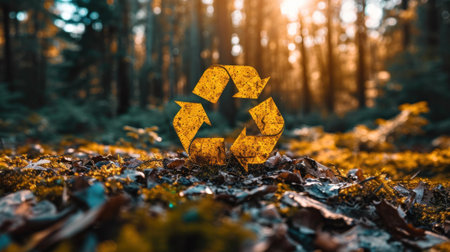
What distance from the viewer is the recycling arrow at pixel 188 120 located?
97.9 inches

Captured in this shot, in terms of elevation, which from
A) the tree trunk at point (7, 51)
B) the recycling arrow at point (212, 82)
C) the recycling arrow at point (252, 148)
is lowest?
the recycling arrow at point (252, 148)

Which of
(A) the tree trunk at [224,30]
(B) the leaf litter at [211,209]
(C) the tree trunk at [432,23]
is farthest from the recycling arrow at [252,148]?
(C) the tree trunk at [432,23]

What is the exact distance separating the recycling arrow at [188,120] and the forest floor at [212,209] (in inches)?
9.8

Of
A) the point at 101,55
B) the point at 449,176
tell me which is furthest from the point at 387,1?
the point at 449,176

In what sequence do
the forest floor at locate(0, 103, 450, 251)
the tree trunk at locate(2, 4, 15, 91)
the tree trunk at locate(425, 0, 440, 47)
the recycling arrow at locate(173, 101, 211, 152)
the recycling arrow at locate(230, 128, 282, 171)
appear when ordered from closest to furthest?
the forest floor at locate(0, 103, 450, 251) → the recycling arrow at locate(230, 128, 282, 171) → the recycling arrow at locate(173, 101, 211, 152) → the tree trunk at locate(425, 0, 440, 47) → the tree trunk at locate(2, 4, 15, 91)

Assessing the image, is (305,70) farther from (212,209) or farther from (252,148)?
(212,209)

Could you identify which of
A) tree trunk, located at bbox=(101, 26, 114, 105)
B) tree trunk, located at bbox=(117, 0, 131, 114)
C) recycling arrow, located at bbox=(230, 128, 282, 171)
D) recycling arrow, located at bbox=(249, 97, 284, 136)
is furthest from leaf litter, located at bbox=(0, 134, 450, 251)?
tree trunk, located at bbox=(101, 26, 114, 105)

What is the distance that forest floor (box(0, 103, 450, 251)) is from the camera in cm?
109

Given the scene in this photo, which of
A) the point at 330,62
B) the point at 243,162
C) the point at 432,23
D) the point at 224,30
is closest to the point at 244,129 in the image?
the point at 243,162

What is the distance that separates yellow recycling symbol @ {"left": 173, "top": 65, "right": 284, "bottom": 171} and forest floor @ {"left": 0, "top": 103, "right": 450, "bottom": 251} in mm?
131

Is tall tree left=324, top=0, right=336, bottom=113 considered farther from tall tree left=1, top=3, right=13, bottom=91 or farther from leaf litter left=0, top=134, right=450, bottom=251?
tall tree left=1, top=3, right=13, bottom=91

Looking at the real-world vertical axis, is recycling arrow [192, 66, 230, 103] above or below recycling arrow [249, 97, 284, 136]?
above

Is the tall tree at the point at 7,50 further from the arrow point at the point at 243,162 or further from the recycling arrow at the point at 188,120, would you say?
the arrow point at the point at 243,162

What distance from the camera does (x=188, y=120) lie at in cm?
251
